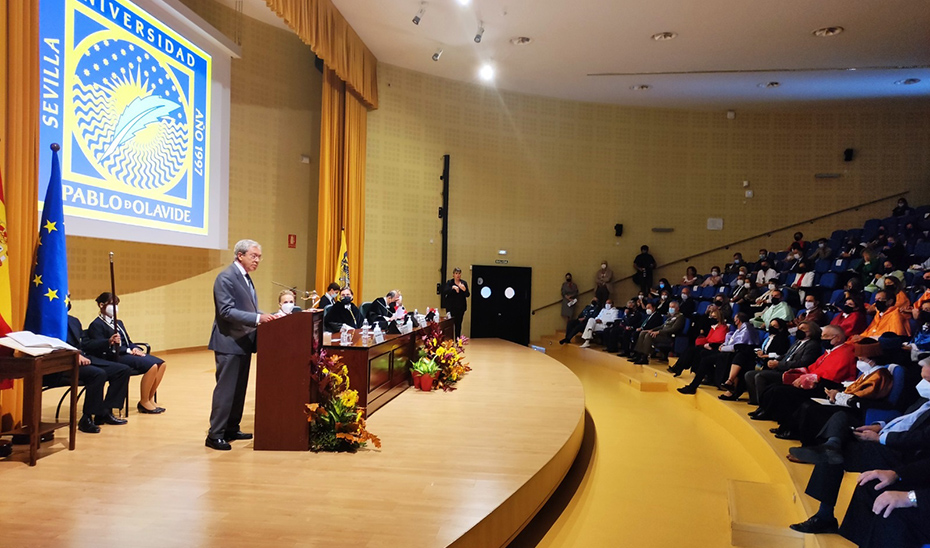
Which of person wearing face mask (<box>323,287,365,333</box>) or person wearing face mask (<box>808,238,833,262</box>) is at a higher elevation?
person wearing face mask (<box>808,238,833,262</box>)

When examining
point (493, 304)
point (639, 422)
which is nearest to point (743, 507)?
Result: point (639, 422)

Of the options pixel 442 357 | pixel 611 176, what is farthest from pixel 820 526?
pixel 611 176

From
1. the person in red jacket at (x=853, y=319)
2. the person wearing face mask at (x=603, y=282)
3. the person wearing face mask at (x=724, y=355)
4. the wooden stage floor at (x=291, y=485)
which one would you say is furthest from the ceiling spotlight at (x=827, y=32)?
the wooden stage floor at (x=291, y=485)

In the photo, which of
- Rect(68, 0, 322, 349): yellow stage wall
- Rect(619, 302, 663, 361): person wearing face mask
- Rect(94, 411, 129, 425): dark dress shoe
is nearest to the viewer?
Rect(94, 411, 129, 425): dark dress shoe

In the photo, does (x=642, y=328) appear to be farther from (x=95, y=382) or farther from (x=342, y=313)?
(x=95, y=382)

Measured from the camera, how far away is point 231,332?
3627 millimetres

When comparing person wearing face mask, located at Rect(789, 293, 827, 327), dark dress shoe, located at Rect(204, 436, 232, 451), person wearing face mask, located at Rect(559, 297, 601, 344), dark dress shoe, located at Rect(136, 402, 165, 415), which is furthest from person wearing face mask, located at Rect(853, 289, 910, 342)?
dark dress shoe, located at Rect(136, 402, 165, 415)

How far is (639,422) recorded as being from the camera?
229 inches

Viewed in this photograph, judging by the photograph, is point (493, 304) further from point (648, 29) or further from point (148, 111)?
point (148, 111)

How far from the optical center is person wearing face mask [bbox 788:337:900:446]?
3.71 metres

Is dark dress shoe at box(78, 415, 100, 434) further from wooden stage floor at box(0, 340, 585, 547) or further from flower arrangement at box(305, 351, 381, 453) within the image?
flower arrangement at box(305, 351, 381, 453)

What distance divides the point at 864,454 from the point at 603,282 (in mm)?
9025

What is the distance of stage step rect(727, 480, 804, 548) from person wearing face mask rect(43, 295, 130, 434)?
3903 mm

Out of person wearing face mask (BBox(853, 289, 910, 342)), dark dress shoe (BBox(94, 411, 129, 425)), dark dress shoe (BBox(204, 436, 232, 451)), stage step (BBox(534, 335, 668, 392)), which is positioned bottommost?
stage step (BBox(534, 335, 668, 392))
